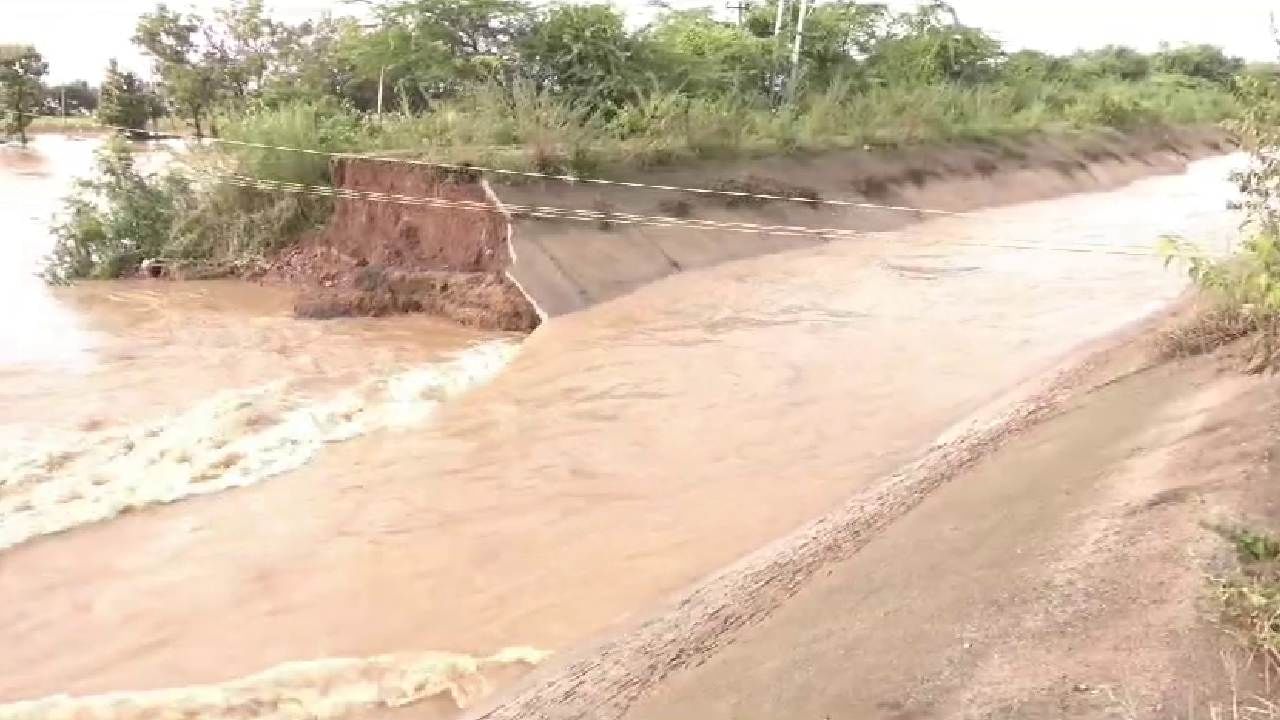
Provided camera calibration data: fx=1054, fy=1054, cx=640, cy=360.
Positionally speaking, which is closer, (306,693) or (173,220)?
(306,693)

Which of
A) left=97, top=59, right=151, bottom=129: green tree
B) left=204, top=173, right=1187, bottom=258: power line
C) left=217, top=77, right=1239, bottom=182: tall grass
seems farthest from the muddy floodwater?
left=97, top=59, right=151, bottom=129: green tree

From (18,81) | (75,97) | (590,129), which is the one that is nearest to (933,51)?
(590,129)

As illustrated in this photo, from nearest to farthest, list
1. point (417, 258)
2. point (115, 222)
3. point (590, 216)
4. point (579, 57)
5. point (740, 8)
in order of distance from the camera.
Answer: point (417, 258) < point (590, 216) < point (115, 222) < point (579, 57) < point (740, 8)

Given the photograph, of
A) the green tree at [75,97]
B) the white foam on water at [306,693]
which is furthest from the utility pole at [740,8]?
the green tree at [75,97]

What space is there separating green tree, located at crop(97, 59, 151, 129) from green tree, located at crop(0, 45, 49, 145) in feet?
31.9

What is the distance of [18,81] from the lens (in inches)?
1511

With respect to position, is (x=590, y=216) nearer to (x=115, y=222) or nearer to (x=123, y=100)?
(x=115, y=222)

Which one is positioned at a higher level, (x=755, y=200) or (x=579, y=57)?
(x=579, y=57)

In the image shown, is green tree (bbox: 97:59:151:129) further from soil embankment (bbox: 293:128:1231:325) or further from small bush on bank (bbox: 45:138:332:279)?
soil embankment (bbox: 293:128:1231:325)

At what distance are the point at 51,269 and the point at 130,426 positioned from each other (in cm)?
728

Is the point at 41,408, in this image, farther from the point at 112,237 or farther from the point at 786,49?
the point at 786,49

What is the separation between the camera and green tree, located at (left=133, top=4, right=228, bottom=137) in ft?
74.4

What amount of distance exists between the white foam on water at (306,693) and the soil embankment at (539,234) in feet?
20.9

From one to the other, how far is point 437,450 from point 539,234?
4725 mm
